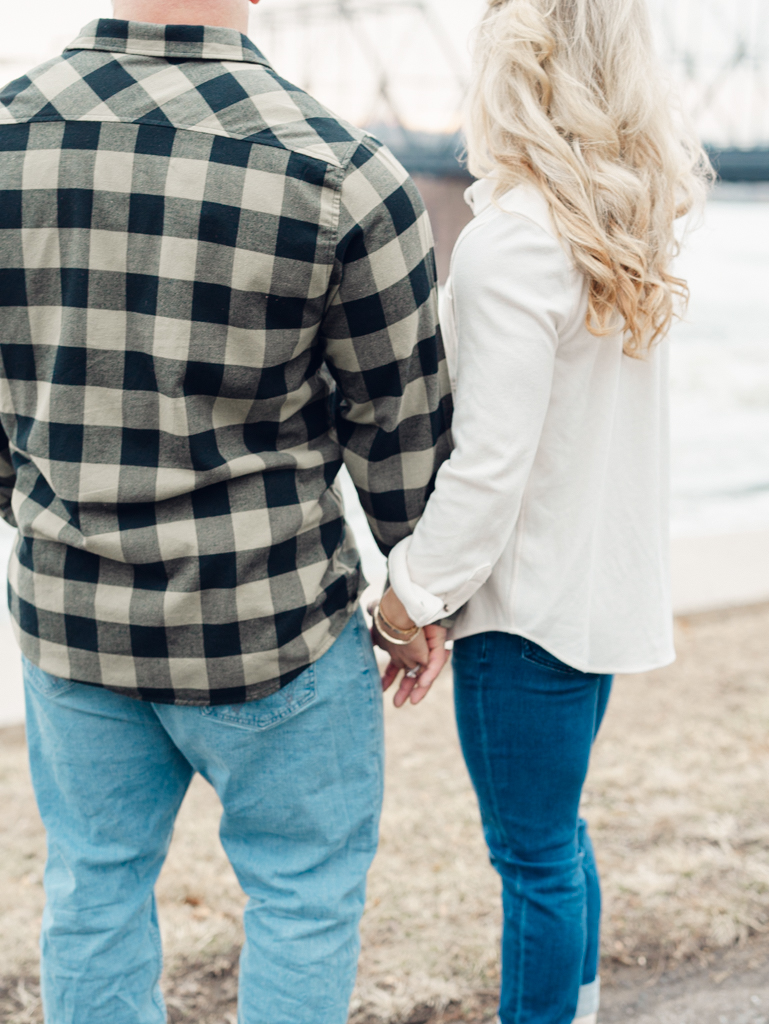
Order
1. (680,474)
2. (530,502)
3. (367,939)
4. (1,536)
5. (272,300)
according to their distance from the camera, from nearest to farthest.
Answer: (272,300) → (530,502) → (367,939) → (1,536) → (680,474)

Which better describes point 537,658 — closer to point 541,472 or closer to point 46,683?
point 541,472

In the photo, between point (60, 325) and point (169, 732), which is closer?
point (60, 325)

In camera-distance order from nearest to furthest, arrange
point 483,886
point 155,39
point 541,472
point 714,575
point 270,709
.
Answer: point 155,39 < point 270,709 < point 541,472 < point 483,886 < point 714,575

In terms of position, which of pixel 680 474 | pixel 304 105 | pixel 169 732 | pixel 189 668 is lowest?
pixel 680 474

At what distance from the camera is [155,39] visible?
3.04 feet

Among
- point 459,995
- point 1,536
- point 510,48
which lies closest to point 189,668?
point 510,48

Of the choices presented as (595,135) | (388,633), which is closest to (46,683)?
(388,633)

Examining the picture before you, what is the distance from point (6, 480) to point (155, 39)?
0.58 m

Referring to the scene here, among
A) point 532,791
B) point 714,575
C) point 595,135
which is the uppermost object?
point 595,135

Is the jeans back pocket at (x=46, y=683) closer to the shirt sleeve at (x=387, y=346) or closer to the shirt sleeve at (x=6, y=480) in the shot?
the shirt sleeve at (x=6, y=480)

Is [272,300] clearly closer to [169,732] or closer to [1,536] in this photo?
[169,732]

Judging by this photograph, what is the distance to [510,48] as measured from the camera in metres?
1.08

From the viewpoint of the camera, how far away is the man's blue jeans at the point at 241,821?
106cm

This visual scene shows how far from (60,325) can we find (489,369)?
1.56 ft
